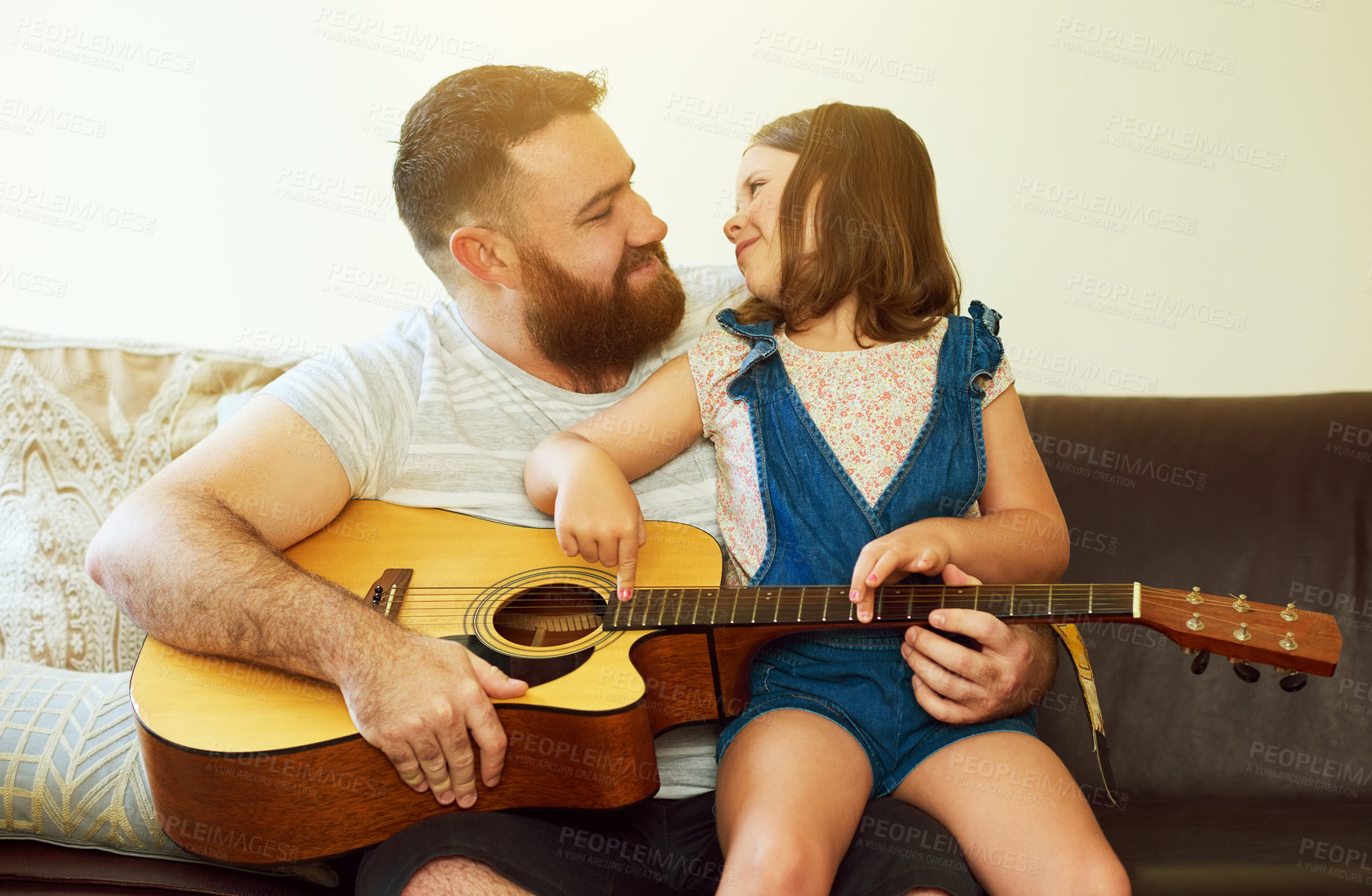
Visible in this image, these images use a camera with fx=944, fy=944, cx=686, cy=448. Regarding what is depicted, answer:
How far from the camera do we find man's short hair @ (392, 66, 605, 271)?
1.58 meters

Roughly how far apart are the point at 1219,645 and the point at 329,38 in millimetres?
2279

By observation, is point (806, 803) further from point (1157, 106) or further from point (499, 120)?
point (1157, 106)

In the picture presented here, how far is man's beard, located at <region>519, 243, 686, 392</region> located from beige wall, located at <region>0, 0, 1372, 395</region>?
811mm

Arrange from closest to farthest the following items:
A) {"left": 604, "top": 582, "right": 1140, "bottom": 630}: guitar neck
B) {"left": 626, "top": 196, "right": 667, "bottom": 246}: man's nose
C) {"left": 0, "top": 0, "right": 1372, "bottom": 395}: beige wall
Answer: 1. {"left": 604, "top": 582, "right": 1140, "bottom": 630}: guitar neck
2. {"left": 626, "top": 196, "right": 667, "bottom": 246}: man's nose
3. {"left": 0, "top": 0, "right": 1372, "bottom": 395}: beige wall

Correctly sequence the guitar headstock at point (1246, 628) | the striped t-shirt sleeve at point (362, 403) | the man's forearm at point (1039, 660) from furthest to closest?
the striped t-shirt sleeve at point (362, 403)
the man's forearm at point (1039, 660)
the guitar headstock at point (1246, 628)

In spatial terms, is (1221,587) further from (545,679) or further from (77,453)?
(77,453)

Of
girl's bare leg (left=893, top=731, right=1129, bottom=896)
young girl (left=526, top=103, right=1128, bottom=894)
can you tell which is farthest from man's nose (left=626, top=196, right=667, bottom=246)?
girl's bare leg (left=893, top=731, right=1129, bottom=896)

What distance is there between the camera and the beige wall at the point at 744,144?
7.10 ft

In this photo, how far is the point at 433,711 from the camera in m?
1.04

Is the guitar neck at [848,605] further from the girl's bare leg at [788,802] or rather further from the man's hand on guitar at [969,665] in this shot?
the girl's bare leg at [788,802]

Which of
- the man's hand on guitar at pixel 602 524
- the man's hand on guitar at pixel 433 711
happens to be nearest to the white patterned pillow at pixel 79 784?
the man's hand on guitar at pixel 433 711

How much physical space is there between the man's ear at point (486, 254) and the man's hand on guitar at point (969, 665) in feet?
2.93

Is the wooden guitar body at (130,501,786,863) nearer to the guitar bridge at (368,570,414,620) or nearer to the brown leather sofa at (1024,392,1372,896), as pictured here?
the guitar bridge at (368,570,414,620)

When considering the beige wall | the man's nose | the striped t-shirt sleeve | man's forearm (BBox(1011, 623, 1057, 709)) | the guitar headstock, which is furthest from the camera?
the beige wall
